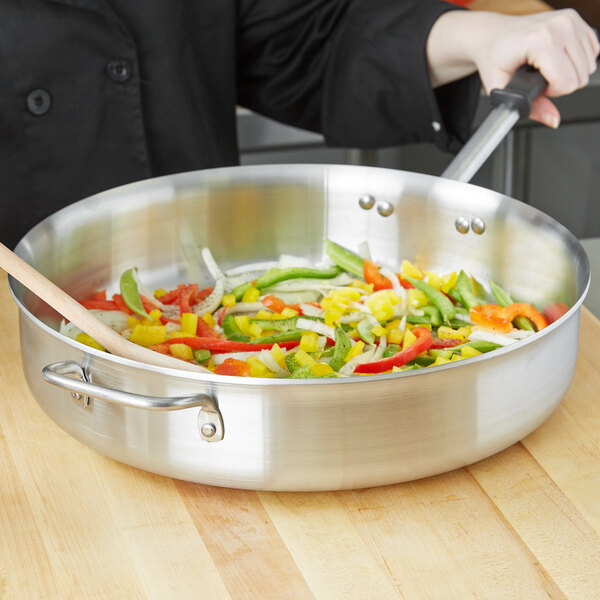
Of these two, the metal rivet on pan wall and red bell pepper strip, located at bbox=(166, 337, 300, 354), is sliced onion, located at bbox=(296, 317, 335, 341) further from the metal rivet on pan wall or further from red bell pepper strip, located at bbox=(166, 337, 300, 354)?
the metal rivet on pan wall

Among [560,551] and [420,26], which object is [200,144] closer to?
[420,26]

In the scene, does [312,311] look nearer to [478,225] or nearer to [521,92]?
[478,225]

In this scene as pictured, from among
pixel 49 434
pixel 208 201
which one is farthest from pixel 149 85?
pixel 49 434

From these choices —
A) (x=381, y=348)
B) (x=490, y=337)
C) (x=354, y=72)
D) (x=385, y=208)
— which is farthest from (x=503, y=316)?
(x=354, y=72)

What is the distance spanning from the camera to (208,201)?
122 cm

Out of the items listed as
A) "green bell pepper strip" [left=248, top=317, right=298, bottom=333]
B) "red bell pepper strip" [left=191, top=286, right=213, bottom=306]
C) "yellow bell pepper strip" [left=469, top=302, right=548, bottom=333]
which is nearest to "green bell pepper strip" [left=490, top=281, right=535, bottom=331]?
"yellow bell pepper strip" [left=469, top=302, right=548, bottom=333]

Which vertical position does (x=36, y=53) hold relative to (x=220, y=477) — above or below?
above

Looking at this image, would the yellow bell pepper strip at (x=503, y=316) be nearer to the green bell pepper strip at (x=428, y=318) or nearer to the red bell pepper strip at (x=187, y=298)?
the green bell pepper strip at (x=428, y=318)

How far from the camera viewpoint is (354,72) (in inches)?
60.5

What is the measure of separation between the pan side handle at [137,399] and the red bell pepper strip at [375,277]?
1.48 feet

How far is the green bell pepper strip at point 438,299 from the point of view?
1071 mm

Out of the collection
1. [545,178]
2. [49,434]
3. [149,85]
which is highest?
[149,85]

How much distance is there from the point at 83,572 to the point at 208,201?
0.59m

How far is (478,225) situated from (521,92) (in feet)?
0.65
